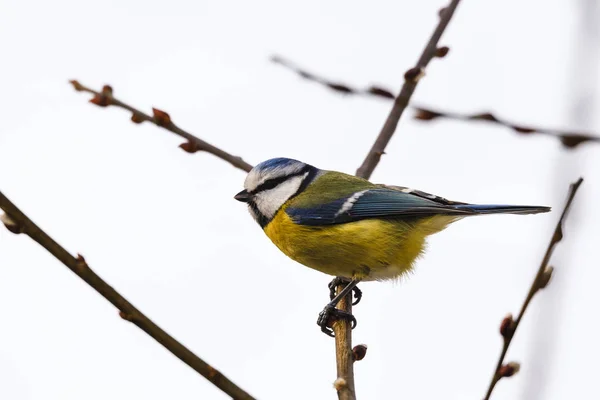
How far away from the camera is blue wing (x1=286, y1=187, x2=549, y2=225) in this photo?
11.9 ft

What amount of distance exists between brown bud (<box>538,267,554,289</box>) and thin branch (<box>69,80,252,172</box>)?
5.91 ft

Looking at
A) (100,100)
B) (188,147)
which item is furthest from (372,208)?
(100,100)

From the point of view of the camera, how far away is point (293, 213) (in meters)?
3.77

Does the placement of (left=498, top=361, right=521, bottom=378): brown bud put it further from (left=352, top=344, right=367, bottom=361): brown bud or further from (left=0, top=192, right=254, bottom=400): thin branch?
(left=352, top=344, right=367, bottom=361): brown bud

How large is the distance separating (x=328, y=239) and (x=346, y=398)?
5.11ft

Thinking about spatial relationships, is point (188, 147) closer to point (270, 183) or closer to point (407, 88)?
point (270, 183)

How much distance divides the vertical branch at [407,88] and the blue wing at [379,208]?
131 mm

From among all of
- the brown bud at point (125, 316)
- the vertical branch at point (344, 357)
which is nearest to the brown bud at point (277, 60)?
the brown bud at point (125, 316)

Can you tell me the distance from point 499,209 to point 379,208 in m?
0.59

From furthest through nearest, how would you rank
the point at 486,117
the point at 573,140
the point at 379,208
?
1. the point at 379,208
2. the point at 486,117
3. the point at 573,140

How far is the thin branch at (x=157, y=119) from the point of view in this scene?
2.60 meters

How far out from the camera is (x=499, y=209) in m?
3.40

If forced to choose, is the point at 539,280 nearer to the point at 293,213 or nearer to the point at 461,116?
the point at 461,116

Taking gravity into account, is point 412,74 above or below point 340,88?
above
